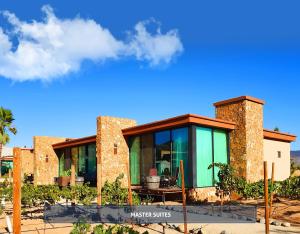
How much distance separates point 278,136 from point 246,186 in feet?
20.0

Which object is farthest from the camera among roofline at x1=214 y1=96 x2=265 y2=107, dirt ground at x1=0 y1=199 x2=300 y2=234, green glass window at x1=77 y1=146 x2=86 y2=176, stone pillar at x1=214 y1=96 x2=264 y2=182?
green glass window at x1=77 y1=146 x2=86 y2=176

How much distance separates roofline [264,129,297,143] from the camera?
19938 mm

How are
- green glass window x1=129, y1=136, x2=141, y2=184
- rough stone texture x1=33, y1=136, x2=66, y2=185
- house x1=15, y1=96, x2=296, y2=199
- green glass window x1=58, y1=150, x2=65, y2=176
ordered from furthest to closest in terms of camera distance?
green glass window x1=58, y1=150, x2=65, y2=176 < rough stone texture x1=33, y1=136, x2=66, y2=185 < green glass window x1=129, y1=136, x2=141, y2=184 < house x1=15, y1=96, x2=296, y2=199

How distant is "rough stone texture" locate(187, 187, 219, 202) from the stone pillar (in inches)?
65.6

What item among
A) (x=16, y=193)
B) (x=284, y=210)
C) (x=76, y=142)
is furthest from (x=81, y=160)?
(x=16, y=193)

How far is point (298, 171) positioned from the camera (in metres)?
28.1

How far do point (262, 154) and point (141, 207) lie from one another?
26.3 ft

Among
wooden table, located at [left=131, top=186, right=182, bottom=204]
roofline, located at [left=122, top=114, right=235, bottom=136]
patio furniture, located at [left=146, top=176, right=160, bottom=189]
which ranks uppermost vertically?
roofline, located at [left=122, top=114, right=235, bottom=136]

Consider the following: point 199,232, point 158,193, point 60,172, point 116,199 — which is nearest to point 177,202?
point 158,193

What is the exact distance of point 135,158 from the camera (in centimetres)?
2036

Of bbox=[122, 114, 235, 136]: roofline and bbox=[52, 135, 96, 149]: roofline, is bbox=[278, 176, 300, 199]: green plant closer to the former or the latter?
bbox=[122, 114, 235, 136]: roofline

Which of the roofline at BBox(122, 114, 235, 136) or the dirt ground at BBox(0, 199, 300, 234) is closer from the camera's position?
the dirt ground at BBox(0, 199, 300, 234)

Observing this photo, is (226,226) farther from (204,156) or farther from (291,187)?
(204,156)

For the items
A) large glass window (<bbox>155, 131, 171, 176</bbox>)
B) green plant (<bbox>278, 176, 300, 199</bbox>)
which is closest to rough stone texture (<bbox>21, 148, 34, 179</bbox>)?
large glass window (<bbox>155, 131, 171, 176</bbox>)
